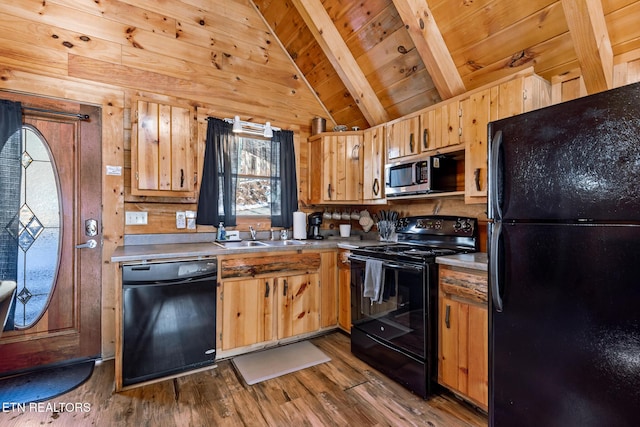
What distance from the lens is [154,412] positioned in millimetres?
1914

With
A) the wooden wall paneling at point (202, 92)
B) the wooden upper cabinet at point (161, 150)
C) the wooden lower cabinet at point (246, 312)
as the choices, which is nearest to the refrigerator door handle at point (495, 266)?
the wooden lower cabinet at point (246, 312)

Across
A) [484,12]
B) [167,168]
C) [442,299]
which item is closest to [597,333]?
[442,299]

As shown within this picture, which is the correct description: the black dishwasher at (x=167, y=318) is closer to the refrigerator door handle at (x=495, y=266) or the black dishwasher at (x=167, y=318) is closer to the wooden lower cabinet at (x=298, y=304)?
the wooden lower cabinet at (x=298, y=304)

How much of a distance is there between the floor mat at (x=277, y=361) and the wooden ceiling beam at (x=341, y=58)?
2392mm

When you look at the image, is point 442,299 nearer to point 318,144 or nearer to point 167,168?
point 318,144

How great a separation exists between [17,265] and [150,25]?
2315 mm

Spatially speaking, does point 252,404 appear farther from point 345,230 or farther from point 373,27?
point 373,27

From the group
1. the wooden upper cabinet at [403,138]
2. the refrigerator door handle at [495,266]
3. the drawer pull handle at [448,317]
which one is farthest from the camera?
the wooden upper cabinet at [403,138]

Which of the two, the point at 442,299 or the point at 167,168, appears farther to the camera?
the point at 167,168

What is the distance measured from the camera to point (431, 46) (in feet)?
7.57

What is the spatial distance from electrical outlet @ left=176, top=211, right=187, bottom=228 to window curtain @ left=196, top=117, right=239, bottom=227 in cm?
12

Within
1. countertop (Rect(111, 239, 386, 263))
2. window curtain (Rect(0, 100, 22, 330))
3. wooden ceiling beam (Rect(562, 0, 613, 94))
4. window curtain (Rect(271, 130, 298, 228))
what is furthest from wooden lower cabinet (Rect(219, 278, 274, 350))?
wooden ceiling beam (Rect(562, 0, 613, 94))

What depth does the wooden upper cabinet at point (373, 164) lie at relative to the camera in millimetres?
3078

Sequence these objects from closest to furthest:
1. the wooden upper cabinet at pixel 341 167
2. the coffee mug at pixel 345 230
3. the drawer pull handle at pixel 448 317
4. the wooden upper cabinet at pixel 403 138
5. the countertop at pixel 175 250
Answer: the drawer pull handle at pixel 448 317
the countertop at pixel 175 250
the wooden upper cabinet at pixel 403 138
the wooden upper cabinet at pixel 341 167
the coffee mug at pixel 345 230
